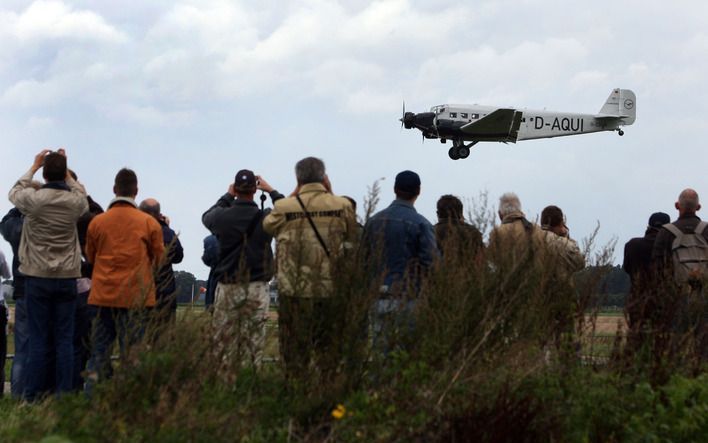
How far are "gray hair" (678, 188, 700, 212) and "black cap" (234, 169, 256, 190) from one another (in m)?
4.08

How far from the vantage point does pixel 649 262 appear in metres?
9.75

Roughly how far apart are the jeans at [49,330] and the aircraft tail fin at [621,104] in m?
60.9

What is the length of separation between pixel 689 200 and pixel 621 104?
58667mm

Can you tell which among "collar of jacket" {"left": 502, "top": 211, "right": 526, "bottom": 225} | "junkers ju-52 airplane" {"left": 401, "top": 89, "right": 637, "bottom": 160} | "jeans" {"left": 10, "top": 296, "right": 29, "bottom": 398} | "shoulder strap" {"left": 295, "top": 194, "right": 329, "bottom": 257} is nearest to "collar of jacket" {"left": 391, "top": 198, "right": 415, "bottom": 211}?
"shoulder strap" {"left": 295, "top": 194, "right": 329, "bottom": 257}

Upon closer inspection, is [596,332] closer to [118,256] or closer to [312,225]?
[312,225]

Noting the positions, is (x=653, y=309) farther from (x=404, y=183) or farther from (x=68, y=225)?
(x=68, y=225)

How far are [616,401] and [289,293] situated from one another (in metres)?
2.04

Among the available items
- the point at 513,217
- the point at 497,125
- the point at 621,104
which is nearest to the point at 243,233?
the point at 513,217

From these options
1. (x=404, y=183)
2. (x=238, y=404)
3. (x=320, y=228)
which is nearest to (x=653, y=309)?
(x=404, y=183)

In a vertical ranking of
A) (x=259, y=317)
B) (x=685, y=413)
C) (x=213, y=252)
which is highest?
(x=213, y=252)

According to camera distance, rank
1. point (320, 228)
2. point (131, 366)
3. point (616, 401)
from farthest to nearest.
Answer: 1. point (320, 228)
2. point (616, 401)
3. point (131, 366)

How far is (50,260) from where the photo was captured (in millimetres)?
7445

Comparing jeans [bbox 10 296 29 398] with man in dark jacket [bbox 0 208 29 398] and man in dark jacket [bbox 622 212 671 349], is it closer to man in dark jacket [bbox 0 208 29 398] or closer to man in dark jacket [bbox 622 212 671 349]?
man in dark jacket [bbox 0 208 29 398]

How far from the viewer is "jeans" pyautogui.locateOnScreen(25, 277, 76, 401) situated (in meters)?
7.52
